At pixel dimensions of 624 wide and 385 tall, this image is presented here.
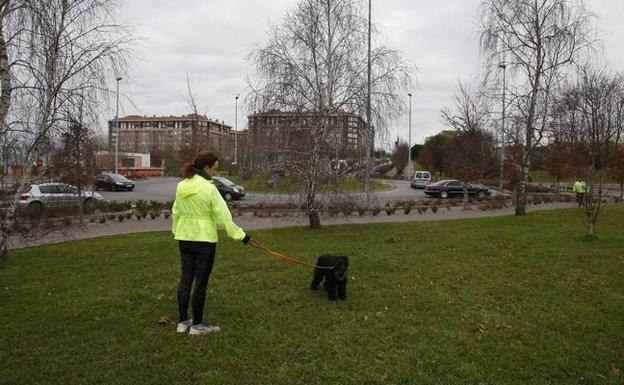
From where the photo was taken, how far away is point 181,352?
433 centimetres

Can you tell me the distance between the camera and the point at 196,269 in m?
4.62

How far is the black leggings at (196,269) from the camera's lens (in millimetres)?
4566

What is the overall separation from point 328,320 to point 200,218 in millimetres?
1920

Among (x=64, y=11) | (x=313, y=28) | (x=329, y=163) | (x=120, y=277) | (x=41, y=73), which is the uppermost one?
(x=313, y=28)

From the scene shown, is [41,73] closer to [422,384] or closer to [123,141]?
[422,384]

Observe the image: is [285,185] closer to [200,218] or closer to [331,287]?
[331,287]

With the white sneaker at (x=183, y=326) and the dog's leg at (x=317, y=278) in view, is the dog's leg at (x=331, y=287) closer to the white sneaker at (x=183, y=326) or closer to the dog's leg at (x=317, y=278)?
the dog's leg at (x=317, y=278)

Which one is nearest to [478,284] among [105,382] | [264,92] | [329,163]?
[105,382]

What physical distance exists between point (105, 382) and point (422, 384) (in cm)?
257

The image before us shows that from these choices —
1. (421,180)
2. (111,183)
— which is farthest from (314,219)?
(421,180)

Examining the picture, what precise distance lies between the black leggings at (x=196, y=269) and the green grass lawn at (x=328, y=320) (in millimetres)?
347

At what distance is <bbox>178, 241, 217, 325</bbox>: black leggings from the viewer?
4566 millimetres

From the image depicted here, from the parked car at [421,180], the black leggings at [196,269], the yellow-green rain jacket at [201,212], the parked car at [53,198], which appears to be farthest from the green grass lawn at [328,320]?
the parked car at [421,180]

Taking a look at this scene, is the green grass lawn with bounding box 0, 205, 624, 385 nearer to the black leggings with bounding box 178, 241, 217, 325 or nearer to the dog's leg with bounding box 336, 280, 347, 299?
the dog's leg with bounding box 336, 280, 347, 299
